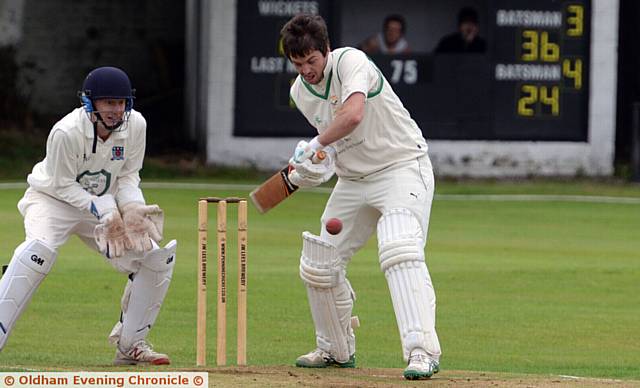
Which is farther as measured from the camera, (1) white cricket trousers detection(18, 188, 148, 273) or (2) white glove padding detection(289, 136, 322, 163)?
(1) white cricket trousers detection(18, 188, 148, 273)

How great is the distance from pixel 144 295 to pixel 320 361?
96 cm

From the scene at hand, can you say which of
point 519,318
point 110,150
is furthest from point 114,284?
point 110,150

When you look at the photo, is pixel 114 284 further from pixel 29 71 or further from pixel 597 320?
pixel 29 71

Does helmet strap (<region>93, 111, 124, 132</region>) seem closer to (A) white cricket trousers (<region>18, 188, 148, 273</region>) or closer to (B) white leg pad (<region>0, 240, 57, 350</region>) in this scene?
(A) white cricket trousers (<region>18, 188, 148, 273</region>)

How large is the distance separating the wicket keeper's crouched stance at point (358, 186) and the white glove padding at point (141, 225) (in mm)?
775

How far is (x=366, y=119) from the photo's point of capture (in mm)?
6793

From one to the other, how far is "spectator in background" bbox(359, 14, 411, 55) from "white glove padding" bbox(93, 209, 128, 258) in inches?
517

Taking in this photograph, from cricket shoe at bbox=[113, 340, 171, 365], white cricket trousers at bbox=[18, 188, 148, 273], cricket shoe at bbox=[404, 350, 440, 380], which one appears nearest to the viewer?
cricket shoe at bbox=[404, 350, 440, 380]

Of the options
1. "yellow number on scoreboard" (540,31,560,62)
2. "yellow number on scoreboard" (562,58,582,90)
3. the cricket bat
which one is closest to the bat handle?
the cricket bat

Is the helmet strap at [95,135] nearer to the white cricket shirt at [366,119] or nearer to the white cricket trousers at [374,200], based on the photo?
the white cricket shirt at [366,119]

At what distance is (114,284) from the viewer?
11.0 m

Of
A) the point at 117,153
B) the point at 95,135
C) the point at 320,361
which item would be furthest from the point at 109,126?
the point at 320,361

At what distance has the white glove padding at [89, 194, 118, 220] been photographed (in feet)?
23.1

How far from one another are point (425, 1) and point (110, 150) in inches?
597
